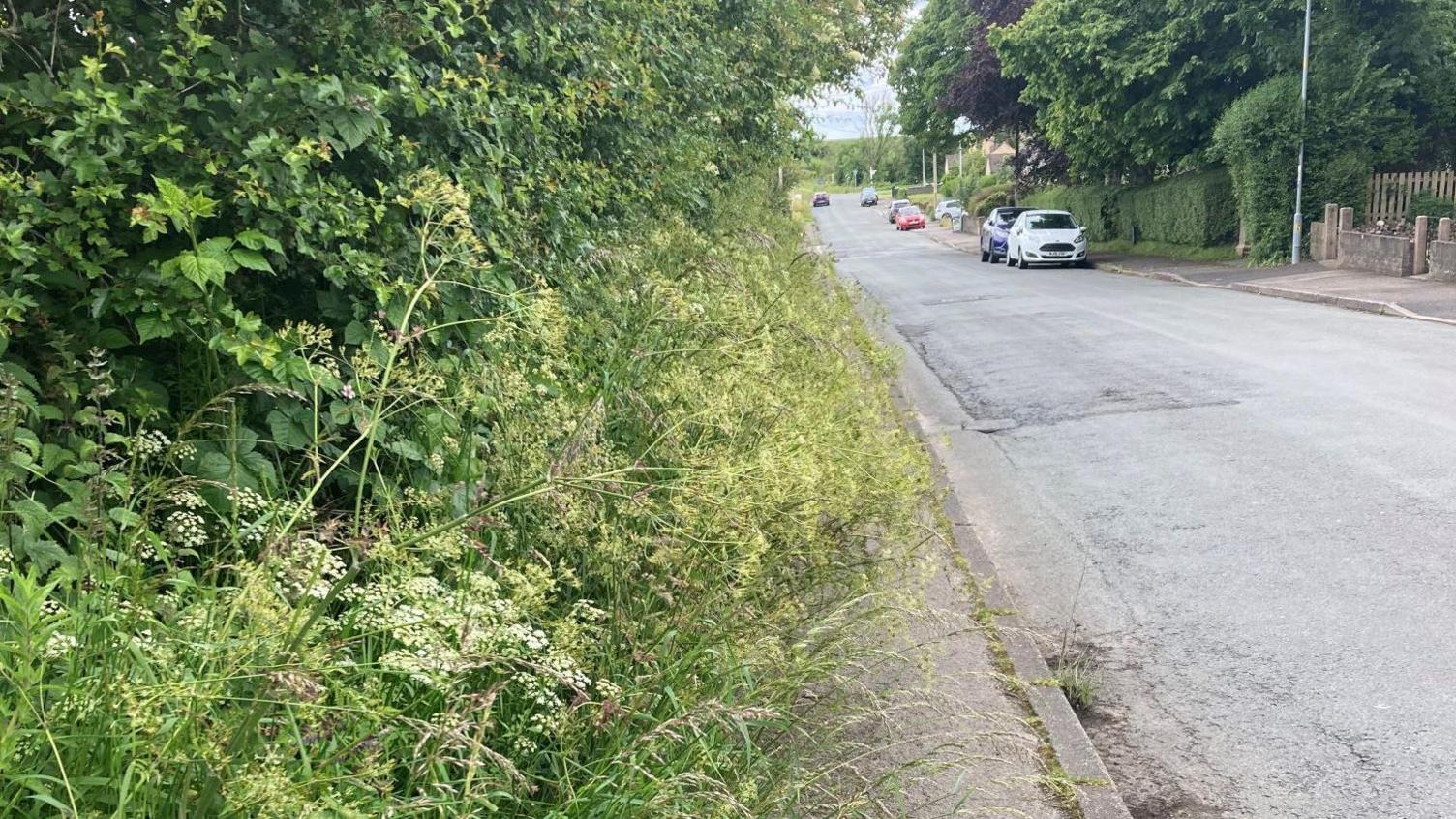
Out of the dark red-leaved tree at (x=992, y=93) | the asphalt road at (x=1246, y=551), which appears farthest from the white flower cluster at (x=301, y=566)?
the dark red-leaved tree at (x=992, y=93)

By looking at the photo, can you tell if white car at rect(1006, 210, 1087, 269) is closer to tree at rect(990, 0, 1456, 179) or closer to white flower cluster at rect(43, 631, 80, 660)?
tree at rect(990, 0, 1456, 179)

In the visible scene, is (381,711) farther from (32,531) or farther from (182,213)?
(182,213)

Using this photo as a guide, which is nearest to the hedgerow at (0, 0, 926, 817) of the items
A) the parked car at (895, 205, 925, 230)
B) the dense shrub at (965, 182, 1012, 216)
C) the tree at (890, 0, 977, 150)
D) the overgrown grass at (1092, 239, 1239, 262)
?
the overgrown grass at (1092, 239, 1239, 262)

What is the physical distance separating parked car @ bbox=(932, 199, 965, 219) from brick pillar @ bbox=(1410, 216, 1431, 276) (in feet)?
134

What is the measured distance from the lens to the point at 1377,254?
21.4 metres

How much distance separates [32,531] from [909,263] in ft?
111

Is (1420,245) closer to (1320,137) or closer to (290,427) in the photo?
(1320,137)

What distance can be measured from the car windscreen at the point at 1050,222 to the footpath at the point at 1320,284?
5.76ft

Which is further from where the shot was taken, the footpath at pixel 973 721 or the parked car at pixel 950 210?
the parked car at pixel 950 210

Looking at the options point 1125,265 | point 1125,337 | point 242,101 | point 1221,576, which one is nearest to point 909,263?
point 1125,265

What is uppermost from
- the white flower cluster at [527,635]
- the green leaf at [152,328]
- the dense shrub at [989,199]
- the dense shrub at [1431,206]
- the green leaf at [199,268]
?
the dense shrub at [989,199]

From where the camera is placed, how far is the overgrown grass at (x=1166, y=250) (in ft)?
93.9

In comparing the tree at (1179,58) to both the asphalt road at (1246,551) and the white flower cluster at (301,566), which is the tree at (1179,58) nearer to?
the asphalt road at (1246,551)

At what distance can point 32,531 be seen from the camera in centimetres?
264
